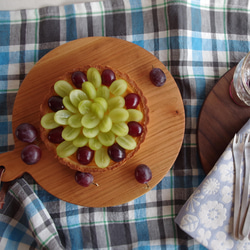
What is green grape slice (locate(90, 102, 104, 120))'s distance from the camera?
2.58 ft

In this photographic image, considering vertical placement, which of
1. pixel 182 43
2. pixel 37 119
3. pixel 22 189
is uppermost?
pixel 182 43

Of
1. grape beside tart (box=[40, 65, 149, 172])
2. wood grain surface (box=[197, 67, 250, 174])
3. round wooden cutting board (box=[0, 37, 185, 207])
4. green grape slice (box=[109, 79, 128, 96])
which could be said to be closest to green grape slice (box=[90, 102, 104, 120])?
grape beside tart (box=[40, 65, 149, 172])

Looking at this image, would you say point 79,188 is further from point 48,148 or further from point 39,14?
point 39,14

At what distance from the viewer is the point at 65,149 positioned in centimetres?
86

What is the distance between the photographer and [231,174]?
0.95 metres

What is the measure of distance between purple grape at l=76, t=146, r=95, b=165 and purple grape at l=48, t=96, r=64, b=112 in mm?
168

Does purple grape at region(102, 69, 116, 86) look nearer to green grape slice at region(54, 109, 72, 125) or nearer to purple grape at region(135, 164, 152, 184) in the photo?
green grape slice at region(54, 109, 72, 125)

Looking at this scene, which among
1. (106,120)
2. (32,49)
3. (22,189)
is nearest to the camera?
(106,120)

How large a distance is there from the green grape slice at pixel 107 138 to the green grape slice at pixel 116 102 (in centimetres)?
9

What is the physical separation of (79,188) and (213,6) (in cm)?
104

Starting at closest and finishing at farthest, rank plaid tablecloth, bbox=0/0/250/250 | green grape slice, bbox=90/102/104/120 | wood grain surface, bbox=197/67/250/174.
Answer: green grape slice, bbox=90/102/104/120 < wood grain surface, bbox=197/67/250/174 < plaid tablecloth, bbox=0/0/250/250

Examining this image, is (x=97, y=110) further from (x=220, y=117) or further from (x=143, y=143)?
(x=220, y=117)

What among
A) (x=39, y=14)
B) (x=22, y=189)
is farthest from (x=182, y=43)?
(x=22, y=189)

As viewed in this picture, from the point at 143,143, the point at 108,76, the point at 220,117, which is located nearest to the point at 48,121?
the point at 108,76
